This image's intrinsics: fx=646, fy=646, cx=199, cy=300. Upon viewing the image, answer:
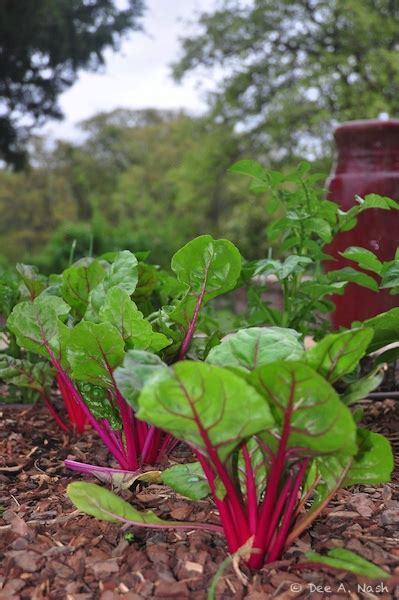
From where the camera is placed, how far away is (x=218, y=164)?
14.8 m

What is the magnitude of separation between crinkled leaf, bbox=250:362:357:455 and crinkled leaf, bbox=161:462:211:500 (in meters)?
0.25

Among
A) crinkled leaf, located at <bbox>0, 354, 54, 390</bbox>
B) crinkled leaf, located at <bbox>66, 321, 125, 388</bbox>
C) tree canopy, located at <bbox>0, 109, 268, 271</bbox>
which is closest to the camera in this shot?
crinkled leaf, located at <bbox>66, 321, 125, 388</bbox>

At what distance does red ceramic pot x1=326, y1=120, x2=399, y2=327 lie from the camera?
244 cm

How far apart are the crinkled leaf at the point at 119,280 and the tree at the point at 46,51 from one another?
1124 cm

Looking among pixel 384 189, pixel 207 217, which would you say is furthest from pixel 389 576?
pixel 207 217

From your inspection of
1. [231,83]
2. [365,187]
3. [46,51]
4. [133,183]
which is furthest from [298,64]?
[365,187]

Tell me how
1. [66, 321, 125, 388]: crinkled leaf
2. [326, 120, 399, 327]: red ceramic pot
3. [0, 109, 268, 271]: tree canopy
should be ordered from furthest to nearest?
[0, 109, 268, 271]: tree canopy → [326, 120, 399, 327]: red ceramic pot → [66, 321, 125, 388]: crinkled leaf

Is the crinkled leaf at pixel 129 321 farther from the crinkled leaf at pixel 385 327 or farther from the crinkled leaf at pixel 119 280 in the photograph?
the crinkled leaf at pixel 385 327

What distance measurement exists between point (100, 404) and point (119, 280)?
256 mm

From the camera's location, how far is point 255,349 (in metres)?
0.90

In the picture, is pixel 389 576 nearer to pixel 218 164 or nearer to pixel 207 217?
pixel 218 164

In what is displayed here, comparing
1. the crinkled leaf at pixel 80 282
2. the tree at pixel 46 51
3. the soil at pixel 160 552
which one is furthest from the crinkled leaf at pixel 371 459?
the tree at pixel 46 51

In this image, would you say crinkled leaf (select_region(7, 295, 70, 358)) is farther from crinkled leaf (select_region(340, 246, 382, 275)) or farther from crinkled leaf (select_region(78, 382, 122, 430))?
crinkled leaf (select_region(340, 246, 382, 275))

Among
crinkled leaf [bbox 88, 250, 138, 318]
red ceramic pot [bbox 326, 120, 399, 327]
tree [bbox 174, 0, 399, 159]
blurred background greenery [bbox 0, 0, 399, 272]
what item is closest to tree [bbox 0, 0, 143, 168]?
blurred background greenery [bbox 0, 0, 399, 272]
